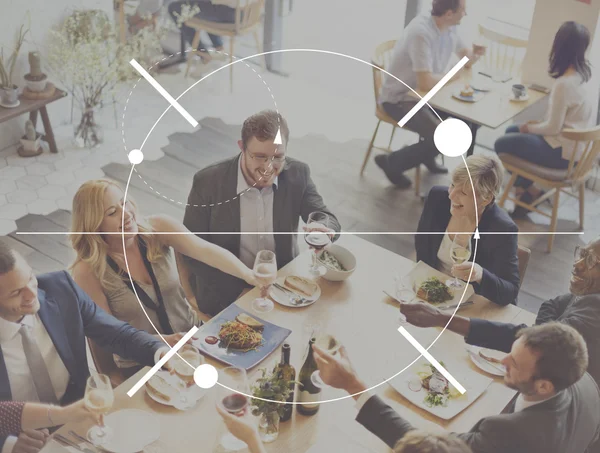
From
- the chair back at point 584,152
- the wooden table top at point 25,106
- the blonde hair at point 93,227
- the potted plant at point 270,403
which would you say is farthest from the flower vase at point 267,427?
the chair back at point 584,152

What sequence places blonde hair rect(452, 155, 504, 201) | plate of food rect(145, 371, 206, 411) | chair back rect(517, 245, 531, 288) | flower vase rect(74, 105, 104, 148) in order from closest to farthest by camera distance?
1. plate of food rect(145, 371, 206, 411)
2. blonde hair rect(452, 155, 504, 201)
3. flower vase rect(74, 105, 104, 148)
4. chair back rect(517, 245, 531, 288)

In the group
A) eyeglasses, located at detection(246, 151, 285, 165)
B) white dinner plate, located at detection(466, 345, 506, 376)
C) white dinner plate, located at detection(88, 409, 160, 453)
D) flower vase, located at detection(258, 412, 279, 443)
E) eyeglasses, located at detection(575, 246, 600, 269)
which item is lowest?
white dinner plate, located at detection(88, 409, 160, 453)

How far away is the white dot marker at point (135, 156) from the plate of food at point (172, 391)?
1.74 feet

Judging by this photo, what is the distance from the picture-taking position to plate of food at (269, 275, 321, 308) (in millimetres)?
1983

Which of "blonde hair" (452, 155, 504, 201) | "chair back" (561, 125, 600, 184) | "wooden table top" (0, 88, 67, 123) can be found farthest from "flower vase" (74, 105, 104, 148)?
"chair back" (561, 125, 600, 184)

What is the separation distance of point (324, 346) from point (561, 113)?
1.53 meters

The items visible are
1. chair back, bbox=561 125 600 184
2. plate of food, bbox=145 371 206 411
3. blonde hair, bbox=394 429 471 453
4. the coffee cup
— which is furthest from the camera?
the coffee cup

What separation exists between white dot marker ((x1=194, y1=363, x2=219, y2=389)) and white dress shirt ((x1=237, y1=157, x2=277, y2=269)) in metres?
0.27

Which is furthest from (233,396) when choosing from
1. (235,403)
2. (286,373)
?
(286,373)

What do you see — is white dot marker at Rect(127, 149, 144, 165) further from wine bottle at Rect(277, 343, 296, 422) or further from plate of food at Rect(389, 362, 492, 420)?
plate of food at Rect(389, 362, 492, 420)

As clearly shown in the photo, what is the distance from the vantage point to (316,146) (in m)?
1.78

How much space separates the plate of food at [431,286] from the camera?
1.99 m

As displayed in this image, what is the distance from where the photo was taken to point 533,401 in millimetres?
1802

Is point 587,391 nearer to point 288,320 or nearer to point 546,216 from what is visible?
point 288,320
